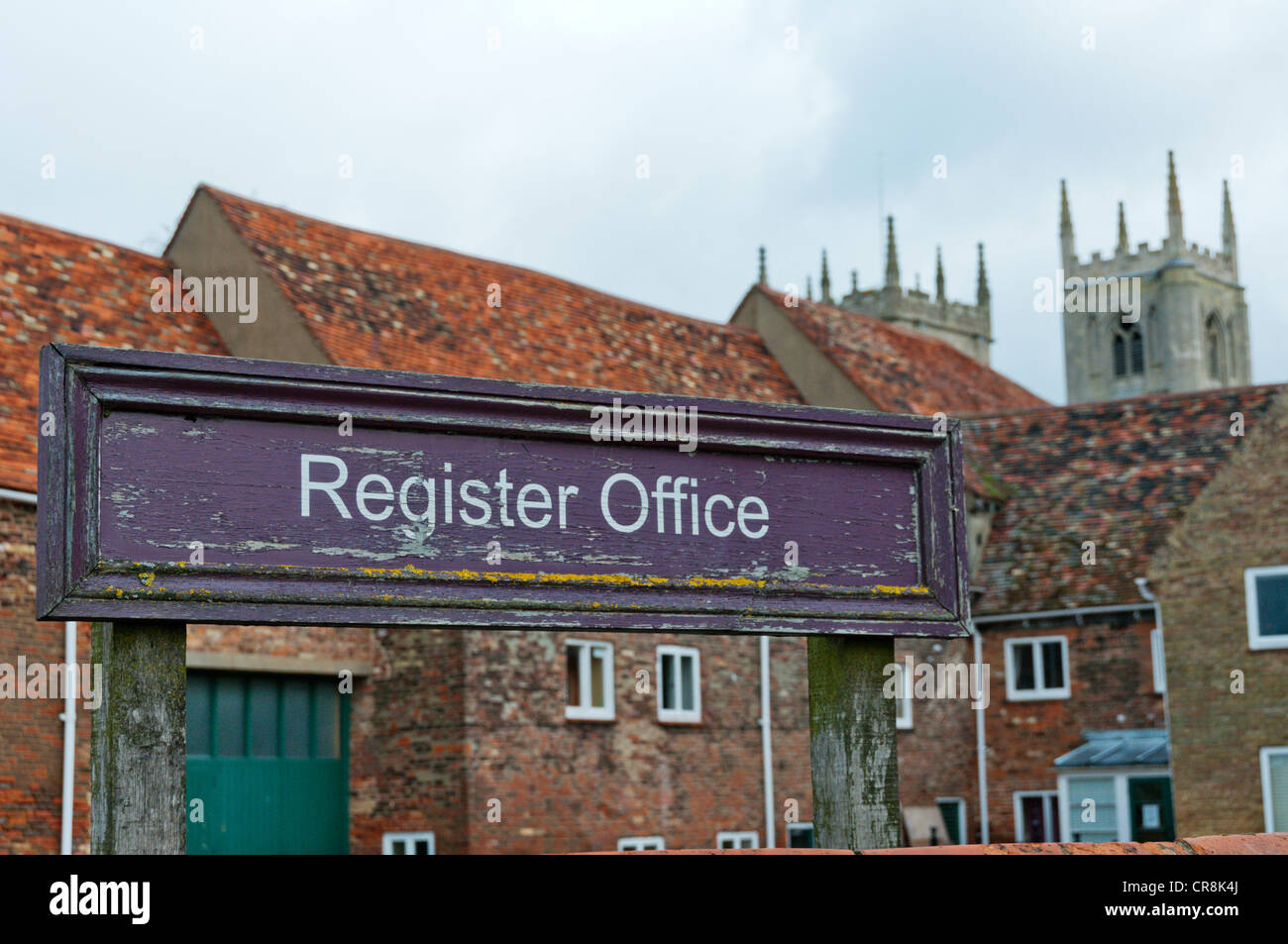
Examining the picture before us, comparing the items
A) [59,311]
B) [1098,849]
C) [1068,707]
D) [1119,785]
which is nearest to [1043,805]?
[1068,707]

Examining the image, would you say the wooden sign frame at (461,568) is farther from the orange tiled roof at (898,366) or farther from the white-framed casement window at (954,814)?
the orange tiled roof at (898,366)

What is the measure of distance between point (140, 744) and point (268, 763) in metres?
20.0

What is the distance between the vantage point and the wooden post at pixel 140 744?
4.30 meters

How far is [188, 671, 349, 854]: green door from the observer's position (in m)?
22.6

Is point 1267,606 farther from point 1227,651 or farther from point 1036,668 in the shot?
point 1036,668

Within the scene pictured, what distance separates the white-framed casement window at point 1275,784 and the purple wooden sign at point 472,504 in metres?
21.3

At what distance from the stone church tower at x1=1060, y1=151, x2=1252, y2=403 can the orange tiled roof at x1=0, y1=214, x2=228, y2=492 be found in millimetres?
68526

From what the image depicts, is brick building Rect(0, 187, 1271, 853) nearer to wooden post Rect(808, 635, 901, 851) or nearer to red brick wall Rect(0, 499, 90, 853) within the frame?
red brick wall Rect(0, 499, 90, 853)

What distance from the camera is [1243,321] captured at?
3612 inches

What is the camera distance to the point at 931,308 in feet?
266

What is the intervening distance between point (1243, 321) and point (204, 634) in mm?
80430
